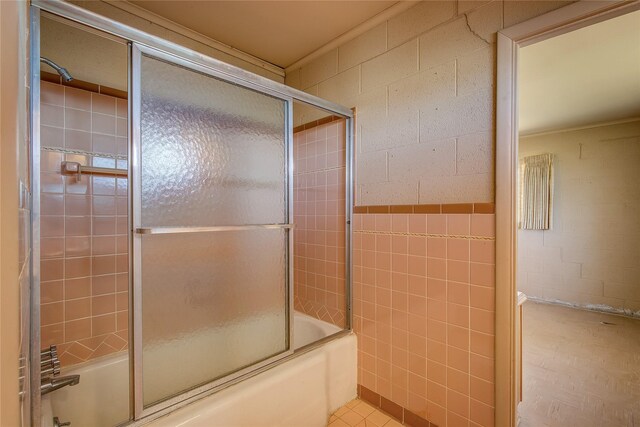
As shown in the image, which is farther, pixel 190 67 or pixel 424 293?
pixel 424 293

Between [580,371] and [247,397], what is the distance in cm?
264

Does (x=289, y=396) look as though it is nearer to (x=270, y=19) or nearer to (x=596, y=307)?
(x=270, y=19)

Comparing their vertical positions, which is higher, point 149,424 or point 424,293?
point 424,293

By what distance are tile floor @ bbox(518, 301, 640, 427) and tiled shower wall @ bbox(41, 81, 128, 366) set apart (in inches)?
101

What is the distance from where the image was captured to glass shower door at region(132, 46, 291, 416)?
1.09 meters

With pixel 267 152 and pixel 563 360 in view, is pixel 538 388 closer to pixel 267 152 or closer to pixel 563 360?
pixel 563 360

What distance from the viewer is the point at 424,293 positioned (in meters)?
1.66

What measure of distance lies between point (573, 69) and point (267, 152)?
2.67 m

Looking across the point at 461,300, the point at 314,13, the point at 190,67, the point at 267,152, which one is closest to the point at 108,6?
the point at 190,67

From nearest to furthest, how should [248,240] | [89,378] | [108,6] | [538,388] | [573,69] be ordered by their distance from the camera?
[248,240] → [89,378] → [108,6] → [538,388] → [573,69]

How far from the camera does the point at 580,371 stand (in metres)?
2.34

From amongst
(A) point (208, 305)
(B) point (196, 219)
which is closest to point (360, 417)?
(A) point (208, 305)

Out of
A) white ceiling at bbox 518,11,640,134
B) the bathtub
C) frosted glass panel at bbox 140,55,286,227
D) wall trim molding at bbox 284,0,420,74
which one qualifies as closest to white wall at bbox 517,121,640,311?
white ceiling at bbox 518,11,640,134

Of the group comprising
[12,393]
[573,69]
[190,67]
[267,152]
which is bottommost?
[12,393]
